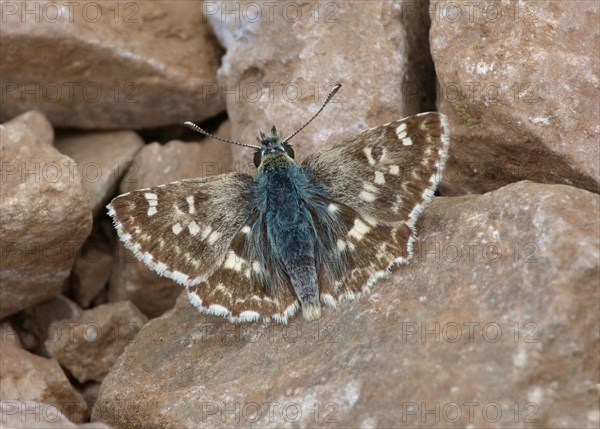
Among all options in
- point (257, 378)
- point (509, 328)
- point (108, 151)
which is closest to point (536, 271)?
point (509, 328)

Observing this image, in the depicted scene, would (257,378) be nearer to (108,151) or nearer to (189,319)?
(189,319)

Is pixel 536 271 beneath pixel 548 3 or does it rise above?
beneath

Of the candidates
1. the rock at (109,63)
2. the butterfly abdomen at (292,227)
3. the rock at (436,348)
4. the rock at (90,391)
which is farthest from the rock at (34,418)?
the rock at (109,63)

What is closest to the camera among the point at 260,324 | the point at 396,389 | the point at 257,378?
the point at 396,389

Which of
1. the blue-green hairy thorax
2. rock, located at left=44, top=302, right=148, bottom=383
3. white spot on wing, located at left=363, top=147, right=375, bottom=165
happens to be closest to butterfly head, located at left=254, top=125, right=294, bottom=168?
the blue-green hairy thorax

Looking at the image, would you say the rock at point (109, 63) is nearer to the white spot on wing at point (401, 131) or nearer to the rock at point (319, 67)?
the rock at point (319, 67)

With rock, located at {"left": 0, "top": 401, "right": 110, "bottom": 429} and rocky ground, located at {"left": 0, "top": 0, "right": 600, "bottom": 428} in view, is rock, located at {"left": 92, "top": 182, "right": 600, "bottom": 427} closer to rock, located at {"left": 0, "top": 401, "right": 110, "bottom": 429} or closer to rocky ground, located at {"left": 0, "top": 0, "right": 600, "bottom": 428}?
rocky ground, located at {"left": 0, "top": 0, "right": 600, "bottom": 428}

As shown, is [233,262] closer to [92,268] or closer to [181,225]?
[181,225]
